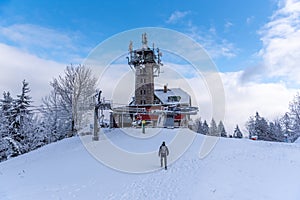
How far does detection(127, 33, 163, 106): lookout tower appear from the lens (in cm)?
4294

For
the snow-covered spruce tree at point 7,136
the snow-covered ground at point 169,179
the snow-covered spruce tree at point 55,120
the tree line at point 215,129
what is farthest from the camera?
the tree line at point 215,129

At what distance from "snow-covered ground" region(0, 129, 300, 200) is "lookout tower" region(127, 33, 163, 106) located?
22.8 metres

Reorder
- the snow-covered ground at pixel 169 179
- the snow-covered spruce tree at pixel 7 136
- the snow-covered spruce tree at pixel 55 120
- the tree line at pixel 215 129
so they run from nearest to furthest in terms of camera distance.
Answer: the snow-covered ground at pixel 169 179 < the snow-covered spruce tree at pixel 7 136 < the snow-covered spruce tree at pixel 55 120 < the tree line at pixel 215 129

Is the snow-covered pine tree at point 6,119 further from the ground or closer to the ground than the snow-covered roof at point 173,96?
closer to the ground

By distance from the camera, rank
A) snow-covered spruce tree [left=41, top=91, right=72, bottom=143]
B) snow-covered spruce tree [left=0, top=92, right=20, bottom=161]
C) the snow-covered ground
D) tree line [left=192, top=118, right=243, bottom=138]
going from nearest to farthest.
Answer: the snow-covered ground < snow-covered spruce tree [left=0, top=92, right=20, bottom=161] < snow-covered spruce tree [left=41, top=91, right=72, bottom=143] < tree line [left=192, top=118, right=243, bottom=138]

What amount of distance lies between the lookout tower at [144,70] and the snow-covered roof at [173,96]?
8.12 feet

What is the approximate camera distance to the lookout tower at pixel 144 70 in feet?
141

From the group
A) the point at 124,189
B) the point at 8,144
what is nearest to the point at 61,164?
the point at 124,189

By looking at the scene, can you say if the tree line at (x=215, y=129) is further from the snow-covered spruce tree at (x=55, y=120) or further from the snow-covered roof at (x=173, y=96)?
the snow-covered spruce tree at (x=55, y=120)

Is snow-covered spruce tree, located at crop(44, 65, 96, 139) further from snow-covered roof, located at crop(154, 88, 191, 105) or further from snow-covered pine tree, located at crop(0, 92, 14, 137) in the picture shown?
snow-covered roof, located at crop(154, 88, 191, 105)

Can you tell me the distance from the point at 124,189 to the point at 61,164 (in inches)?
301

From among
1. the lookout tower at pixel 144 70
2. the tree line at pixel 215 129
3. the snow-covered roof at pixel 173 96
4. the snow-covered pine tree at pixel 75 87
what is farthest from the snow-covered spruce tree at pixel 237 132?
the snow-covered pine tree at pixel 75 87

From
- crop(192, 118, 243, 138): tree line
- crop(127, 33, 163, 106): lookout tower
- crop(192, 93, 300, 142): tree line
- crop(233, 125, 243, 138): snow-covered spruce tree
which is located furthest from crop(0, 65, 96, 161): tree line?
crop(233, 125, 243, 138): snow-covered spruce tree

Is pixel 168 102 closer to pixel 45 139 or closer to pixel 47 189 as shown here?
pixel 45 139
